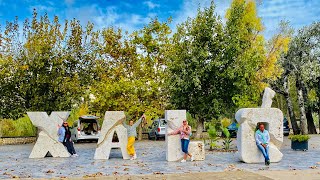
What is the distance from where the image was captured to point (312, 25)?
3312 cm

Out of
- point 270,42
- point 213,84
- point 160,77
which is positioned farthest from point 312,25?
point 160,77

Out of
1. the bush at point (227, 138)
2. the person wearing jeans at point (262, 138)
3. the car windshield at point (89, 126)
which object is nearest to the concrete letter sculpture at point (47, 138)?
the bush at point (227, 138)

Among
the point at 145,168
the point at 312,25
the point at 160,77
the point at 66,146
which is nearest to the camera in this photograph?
the point at 145,168

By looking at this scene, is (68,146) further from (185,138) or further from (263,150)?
(263,150)

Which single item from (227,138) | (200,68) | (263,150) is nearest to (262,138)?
(263,150)

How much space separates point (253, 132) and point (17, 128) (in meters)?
21.5

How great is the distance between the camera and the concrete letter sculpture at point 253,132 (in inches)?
567

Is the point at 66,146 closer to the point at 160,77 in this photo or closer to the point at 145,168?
the point at 145,168

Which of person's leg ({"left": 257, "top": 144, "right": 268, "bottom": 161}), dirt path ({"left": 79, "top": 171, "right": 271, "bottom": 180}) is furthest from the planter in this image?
dirt path ({"left": 79, "top": 171, "right": 271, "bottom": 180})

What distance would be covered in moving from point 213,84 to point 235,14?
5.69 m

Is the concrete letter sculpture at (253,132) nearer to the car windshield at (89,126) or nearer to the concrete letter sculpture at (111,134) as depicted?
the concrete letter sculpture at (111,134)

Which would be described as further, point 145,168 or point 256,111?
point 256,111

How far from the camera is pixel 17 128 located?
3128cm

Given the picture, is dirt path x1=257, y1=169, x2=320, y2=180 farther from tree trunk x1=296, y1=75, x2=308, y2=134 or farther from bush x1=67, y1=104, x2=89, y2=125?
bush x1=67, y1=104, x2=89, y2=125
